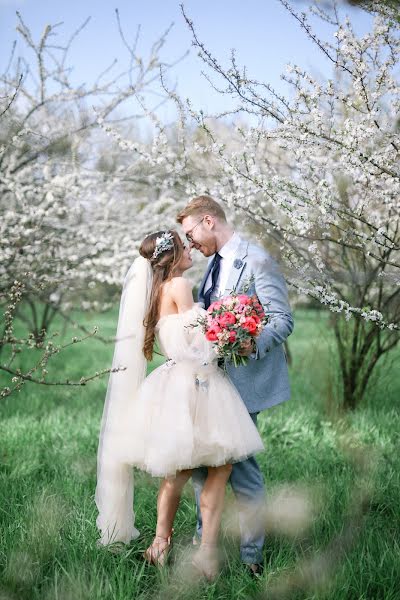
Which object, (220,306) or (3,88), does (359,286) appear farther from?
(3,88)

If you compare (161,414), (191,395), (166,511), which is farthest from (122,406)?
(166,511)

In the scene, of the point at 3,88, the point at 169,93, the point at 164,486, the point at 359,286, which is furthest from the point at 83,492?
the point at 3,88

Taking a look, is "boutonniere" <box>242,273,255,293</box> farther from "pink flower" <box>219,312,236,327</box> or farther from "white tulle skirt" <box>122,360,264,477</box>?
"white tulle skirt" <box>122,360,264,477</box>

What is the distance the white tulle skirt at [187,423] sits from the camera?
3.02m

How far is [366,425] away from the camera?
5.47 metres

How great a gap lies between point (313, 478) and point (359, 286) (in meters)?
2.14

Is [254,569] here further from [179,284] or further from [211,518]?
[179,284]

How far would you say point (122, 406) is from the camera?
3354mm

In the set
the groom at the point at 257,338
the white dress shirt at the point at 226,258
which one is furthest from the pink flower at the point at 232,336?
the white dress shirt at the point at 226,258

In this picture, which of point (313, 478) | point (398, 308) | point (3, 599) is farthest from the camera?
point (398, 308)

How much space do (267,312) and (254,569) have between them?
1.28 meters

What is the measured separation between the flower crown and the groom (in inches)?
6.8

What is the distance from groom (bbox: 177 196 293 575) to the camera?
10.4ft

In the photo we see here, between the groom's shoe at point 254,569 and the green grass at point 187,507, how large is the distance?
0.05 m
